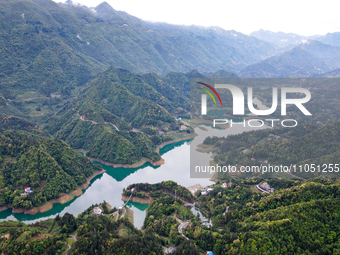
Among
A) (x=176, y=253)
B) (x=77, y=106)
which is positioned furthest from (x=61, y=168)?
(x=77, y=106)

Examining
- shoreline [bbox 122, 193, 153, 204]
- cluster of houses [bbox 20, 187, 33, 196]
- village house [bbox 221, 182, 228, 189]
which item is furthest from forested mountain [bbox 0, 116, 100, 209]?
village house [bbox 221, 182, 228, 189]

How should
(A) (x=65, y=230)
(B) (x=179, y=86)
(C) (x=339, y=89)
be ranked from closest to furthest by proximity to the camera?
(A) (x=65, y=230) → (C) (x=339, y=89) → (B) (x=179, y=86)

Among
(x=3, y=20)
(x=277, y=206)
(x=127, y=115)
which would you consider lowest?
(x=277, y=206)

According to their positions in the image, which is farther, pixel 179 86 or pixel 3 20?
pixel 179 86

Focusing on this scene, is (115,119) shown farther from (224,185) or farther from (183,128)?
(224,185)

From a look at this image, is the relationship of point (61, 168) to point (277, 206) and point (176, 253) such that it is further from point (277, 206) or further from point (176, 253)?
point (277, 206)

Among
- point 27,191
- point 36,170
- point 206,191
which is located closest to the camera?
point 27,191

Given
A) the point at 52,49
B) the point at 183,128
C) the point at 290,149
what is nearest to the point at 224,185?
the point at 290,149

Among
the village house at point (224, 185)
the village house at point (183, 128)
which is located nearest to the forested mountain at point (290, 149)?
the village house at point (224, 185)
